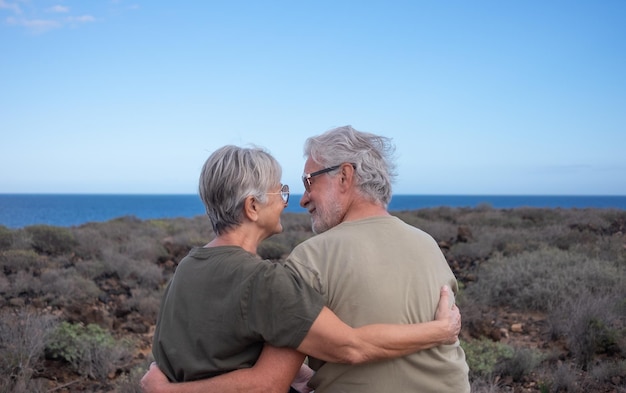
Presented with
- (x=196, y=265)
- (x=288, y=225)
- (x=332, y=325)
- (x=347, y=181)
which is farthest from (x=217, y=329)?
(x=288, y=225)

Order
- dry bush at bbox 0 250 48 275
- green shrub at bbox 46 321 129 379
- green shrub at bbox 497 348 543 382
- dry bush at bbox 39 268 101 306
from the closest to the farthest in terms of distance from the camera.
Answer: green shrub at bbox 497 348 543 382
green shrub at bbox 46 321 129 379
dry bush at bbox 39 268 101 306
dry bush at bbox 0 250 48 275

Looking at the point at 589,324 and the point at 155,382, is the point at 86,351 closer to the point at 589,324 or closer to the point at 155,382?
the point at 155,382

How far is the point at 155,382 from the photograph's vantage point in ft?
7.96

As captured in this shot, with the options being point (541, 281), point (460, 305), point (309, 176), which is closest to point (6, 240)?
point (460, 305)

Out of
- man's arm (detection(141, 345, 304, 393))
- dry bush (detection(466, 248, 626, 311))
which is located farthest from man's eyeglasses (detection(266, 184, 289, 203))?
dry bush (detection(466, 248, 626, 311))

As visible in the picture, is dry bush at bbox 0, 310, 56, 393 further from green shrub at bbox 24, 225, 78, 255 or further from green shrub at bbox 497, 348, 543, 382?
green shrub at bbox 24, 225, 78, 255

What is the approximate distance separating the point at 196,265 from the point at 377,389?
857 millimetres

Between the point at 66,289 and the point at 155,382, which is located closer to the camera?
the point at 155,382

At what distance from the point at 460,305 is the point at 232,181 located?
6.69m

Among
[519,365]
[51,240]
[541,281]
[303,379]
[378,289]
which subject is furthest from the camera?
[51,240]

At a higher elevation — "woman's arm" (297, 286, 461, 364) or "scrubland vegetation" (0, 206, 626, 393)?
"woman's arm" (297, 286, 461, 364)

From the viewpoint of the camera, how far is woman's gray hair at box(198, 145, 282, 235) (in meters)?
2.35

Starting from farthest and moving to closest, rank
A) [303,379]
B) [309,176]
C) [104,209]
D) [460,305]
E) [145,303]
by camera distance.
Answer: [104,209]
[145,303]
[460,305]
[309,176]
[303,379]

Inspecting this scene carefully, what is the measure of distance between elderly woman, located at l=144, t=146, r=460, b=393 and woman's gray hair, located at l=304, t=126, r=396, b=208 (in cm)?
28
